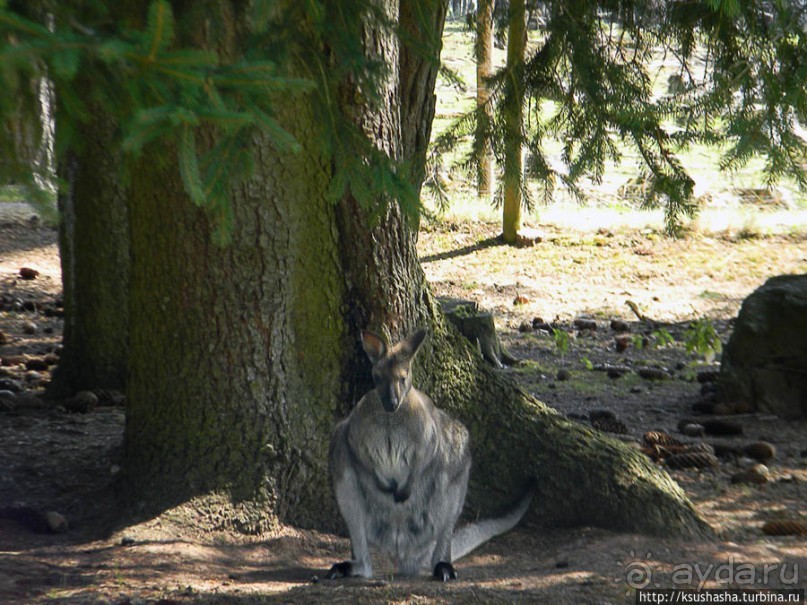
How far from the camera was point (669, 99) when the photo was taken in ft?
23.5

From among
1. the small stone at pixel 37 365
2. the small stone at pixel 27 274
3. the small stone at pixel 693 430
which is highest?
the small stone at pixel 27 274

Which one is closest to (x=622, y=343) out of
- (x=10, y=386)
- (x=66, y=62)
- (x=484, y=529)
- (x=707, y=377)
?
(x=707, y=377)

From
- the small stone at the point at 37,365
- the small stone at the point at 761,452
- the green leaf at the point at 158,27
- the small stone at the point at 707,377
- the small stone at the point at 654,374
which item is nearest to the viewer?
the green leaf at the point at 158,27

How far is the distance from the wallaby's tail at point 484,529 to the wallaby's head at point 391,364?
2.98 ft

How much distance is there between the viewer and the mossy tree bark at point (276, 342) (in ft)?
16.1

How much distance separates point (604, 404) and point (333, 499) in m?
3.43

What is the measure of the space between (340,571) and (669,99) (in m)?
4.38

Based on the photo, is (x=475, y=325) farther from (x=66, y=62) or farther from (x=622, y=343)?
(x=66, y=62)

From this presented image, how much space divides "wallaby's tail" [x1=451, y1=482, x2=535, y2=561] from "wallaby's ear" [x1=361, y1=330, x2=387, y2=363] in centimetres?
114

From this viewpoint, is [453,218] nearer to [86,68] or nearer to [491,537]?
[491,537]

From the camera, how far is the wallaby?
16.3 ft

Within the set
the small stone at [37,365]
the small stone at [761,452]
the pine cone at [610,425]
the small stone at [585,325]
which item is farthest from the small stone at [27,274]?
the small stone at [761,452]

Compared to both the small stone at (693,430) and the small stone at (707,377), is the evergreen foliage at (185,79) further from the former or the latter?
the small stone at (707,377)

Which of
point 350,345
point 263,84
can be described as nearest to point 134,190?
point 350,345
